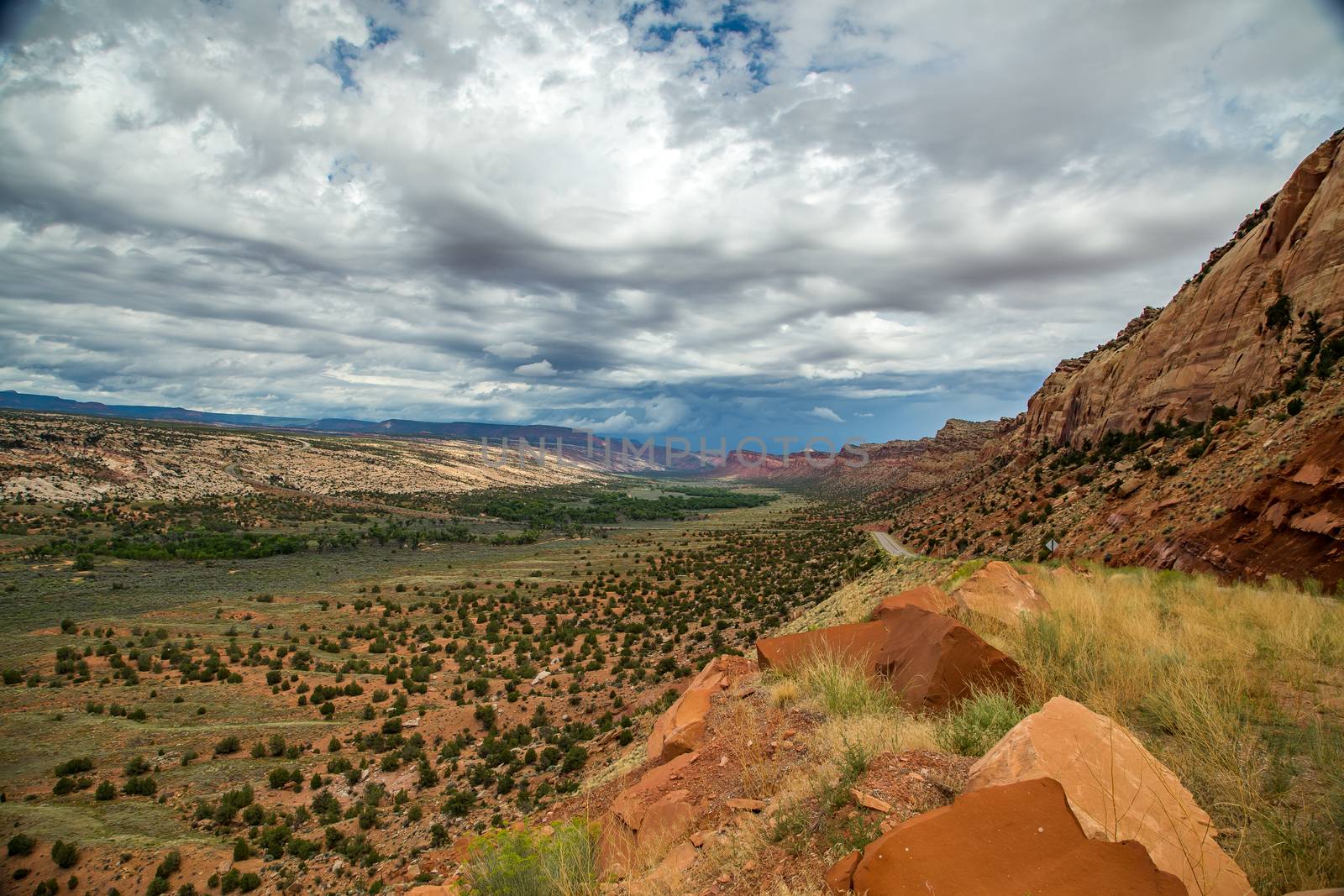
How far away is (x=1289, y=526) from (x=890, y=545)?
35.1 metres

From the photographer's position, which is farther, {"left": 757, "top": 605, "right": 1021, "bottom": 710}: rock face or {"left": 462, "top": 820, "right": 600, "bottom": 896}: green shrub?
{"left": 757, "top": 605, "right": 1021, "bottom": 710}: rock face

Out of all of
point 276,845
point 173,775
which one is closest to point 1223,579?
point 276,845

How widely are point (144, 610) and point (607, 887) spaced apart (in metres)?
41.0

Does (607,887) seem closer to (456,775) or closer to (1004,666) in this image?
(1004,666)

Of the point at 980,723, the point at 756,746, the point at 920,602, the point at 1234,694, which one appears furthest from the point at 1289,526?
the point at 756,746

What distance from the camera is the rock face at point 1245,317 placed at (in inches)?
939

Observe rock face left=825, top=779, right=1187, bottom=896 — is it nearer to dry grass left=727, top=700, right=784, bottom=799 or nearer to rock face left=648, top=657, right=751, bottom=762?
dry grass left=727, top=700, right=784, bottom=799

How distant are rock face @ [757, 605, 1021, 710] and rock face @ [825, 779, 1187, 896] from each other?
2787 mm

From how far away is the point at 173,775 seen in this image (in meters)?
15.1

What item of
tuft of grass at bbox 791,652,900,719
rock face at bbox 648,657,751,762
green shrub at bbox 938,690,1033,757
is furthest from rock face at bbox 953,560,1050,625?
rock face at bbox 648,657,751,762

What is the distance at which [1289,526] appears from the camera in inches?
574

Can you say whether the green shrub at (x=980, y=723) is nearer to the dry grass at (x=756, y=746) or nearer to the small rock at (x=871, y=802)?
the small rock at (x=871, y=802)

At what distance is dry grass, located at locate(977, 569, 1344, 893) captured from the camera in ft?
10.7

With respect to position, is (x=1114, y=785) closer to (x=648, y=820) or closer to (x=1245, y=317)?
(x=648, y=820)
